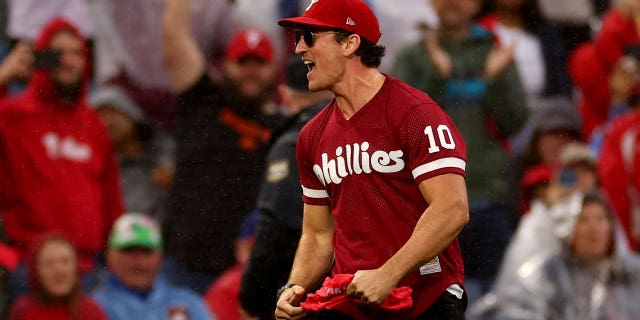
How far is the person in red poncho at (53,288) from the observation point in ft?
23.0

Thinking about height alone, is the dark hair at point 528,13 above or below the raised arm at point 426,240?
below

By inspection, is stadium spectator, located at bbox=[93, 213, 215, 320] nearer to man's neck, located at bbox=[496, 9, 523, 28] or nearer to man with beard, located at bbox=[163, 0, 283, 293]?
man with beard, located at bbox=[163, 0, 283, 293]

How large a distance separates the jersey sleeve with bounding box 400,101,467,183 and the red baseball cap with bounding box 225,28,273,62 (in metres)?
3.66

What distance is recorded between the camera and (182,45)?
8.15 m

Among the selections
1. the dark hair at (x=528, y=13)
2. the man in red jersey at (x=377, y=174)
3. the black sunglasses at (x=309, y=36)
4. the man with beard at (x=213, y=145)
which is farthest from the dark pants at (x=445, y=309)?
the dark hair at (x=528, y=13)

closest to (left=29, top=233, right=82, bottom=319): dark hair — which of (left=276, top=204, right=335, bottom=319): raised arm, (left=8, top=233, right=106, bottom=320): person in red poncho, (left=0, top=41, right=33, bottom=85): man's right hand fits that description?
(left=8, top=233, right=106, bottom=320): person in red poncho

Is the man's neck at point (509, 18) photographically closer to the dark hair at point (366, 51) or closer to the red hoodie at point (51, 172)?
the red hoodie at point (51, 172)

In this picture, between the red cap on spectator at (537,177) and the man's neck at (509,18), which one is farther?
the man's neck at (509,18)

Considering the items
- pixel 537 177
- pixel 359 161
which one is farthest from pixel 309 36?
pixel 537 177

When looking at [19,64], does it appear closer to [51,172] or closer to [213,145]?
[51,172]

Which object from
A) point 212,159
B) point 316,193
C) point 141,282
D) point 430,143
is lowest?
point 141,282

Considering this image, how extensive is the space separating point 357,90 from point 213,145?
330 cm

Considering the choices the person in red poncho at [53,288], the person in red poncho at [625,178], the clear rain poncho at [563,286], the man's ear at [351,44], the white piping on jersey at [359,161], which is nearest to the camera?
the white piping on jersey at [359,161]

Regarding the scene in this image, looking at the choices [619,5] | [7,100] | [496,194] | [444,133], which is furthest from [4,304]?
[619,5]
